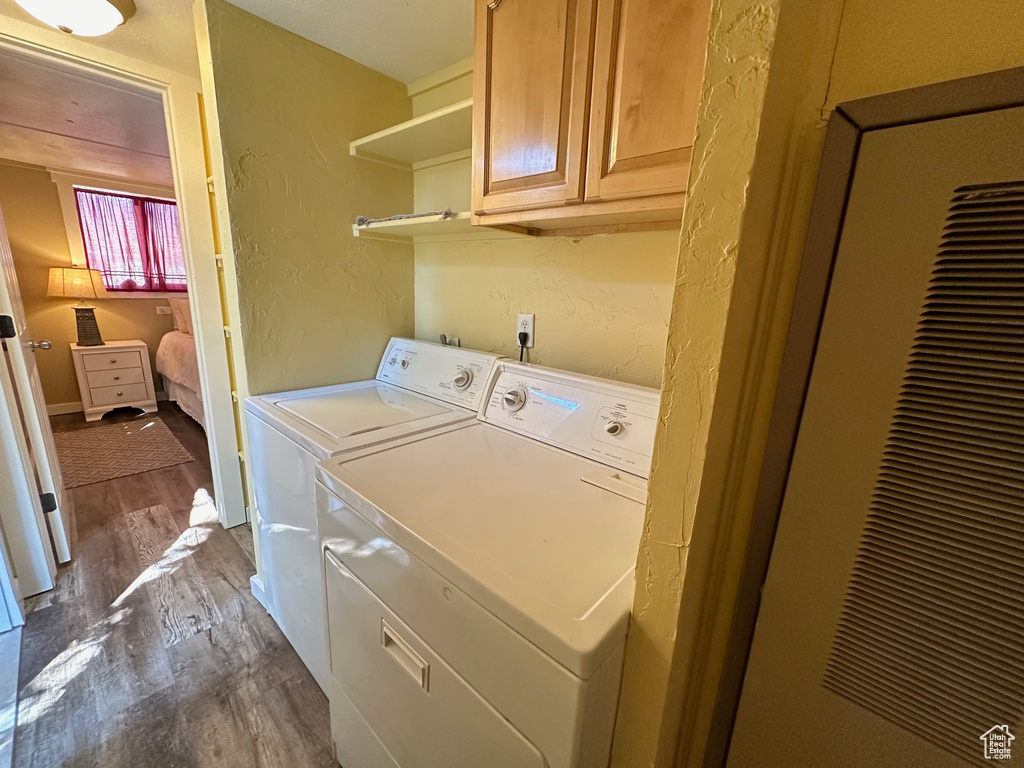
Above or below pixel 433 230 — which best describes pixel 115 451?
below

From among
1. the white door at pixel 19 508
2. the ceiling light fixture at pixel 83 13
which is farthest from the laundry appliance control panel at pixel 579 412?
the white door at pixel 19 508

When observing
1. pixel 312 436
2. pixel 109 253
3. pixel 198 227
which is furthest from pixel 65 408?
pixel 312 436

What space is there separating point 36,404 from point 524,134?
2393 millimetres

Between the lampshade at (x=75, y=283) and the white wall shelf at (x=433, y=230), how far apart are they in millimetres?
3870

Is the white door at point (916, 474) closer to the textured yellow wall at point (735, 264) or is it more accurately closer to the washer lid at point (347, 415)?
the textured yellow wall at point (735, 264)

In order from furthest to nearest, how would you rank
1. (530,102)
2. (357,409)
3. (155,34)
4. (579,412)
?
(155,34) → (357,409) → (579,412) → (530,102)

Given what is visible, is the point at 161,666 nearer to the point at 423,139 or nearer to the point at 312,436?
the point at 312,436

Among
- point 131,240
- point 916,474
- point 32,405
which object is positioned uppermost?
point 131,240

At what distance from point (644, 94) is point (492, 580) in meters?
0.96

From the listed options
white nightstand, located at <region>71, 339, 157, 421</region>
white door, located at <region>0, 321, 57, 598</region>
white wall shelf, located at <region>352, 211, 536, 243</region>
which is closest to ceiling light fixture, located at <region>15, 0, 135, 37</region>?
white wall shelf, located at <region>352, 211, 536, 243</region>

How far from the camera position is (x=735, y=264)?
0.46 metres

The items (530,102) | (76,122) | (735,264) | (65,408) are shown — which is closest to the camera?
(735,264)

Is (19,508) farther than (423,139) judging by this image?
Yes

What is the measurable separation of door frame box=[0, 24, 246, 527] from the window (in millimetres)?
2387
